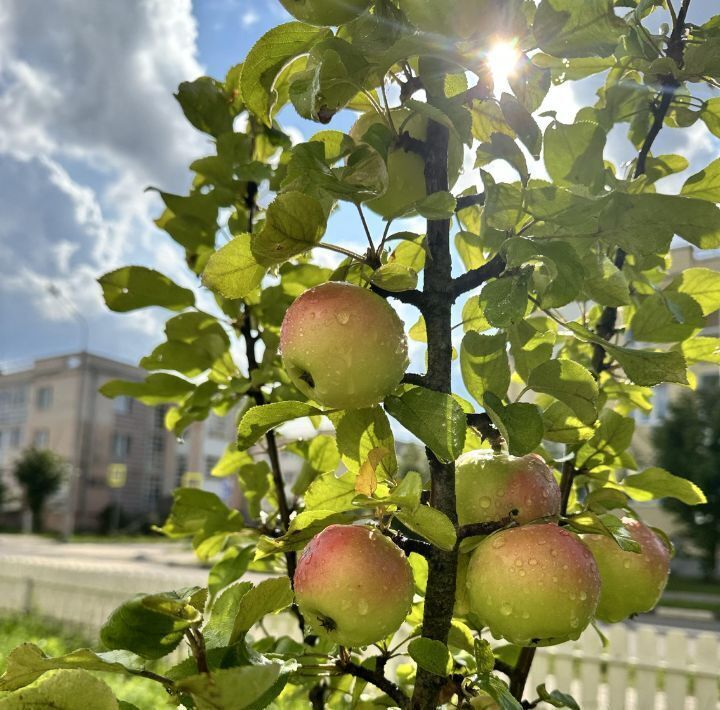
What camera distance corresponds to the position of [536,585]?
75 cm

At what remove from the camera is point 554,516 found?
0.82 metres

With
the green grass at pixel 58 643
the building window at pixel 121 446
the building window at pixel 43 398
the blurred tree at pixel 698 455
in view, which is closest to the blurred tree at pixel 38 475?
the building window at pixel 121 446

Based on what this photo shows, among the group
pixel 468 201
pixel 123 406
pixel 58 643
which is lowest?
pixel 58 643

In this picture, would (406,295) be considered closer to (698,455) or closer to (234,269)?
(234,269)

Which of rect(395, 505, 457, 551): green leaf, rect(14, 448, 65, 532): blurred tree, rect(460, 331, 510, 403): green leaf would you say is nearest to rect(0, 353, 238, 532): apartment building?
rect(14, 448, 65, 532): blurred tree

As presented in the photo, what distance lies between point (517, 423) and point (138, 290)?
892 mm

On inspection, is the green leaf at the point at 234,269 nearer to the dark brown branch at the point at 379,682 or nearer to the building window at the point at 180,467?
the dark brown branch at the point at 379,682

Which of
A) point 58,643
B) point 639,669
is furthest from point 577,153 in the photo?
point 58,643

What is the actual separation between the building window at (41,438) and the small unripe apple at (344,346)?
3745 centimetres

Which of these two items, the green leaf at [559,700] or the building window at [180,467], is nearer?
the green leaf at [559,700]

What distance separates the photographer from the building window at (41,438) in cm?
3441

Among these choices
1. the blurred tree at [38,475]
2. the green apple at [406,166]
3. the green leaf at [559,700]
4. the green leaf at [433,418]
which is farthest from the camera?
the blurred tree at [38,475]

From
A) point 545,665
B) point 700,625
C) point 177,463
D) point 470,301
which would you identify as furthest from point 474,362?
point 177,463

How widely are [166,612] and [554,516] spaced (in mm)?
467
